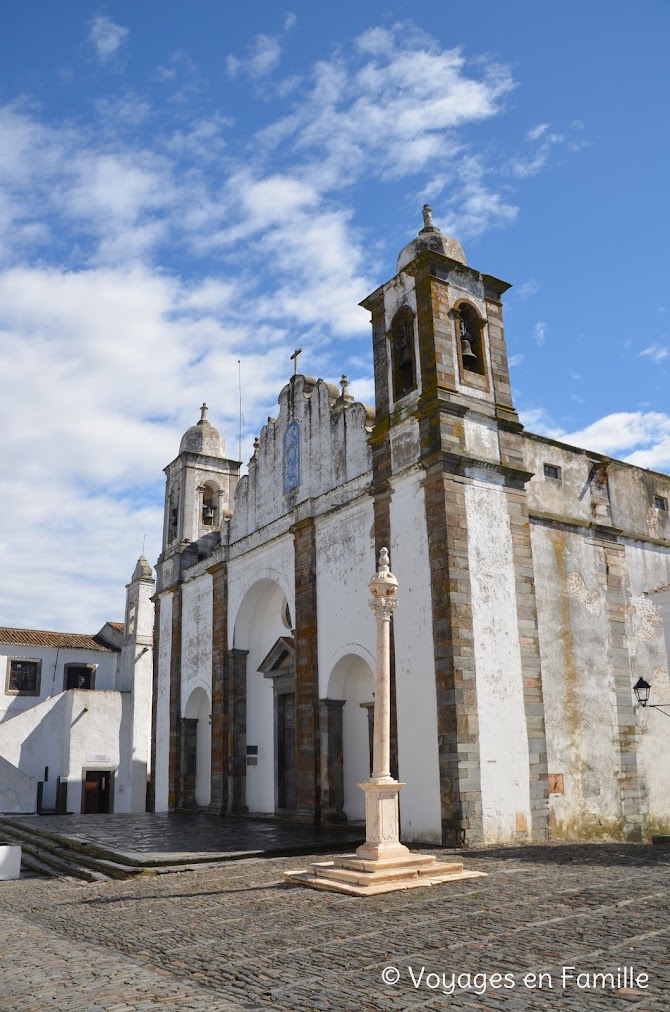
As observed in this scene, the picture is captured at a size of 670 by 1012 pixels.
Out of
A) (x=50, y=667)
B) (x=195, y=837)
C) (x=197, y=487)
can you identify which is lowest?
(x=195, y=837)

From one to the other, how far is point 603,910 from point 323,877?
3.21 meters

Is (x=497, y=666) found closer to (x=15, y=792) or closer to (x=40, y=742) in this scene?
(x=15, y=792)

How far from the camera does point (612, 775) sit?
46.7ft

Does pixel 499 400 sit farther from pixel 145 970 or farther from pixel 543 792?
pixel 145 970

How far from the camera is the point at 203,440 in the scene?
922 inches

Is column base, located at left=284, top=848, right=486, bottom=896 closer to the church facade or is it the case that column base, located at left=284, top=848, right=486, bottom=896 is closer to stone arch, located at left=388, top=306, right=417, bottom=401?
the church facade

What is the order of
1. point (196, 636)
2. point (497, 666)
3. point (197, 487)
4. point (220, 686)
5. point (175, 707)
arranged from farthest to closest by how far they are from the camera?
1. point (197, 487)
2. point (175, 707)
3. point (196, 636)
4. point (220, 686)
5. point (497, 666)

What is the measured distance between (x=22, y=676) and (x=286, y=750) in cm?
1976

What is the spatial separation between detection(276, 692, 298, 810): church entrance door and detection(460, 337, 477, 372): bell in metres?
8.01

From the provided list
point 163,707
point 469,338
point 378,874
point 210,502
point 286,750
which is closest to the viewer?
point 378,874

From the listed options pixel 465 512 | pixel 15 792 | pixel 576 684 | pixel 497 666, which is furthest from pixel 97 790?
pixel 465 512

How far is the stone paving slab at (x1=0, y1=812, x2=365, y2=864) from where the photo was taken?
11.2 m

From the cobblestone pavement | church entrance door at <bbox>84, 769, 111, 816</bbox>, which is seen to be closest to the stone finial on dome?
church entrance door at <bbox>84, 769, 111, 816</bbox>

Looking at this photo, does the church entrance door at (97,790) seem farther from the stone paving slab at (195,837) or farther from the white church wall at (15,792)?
the stone paving slab at (195,837)
